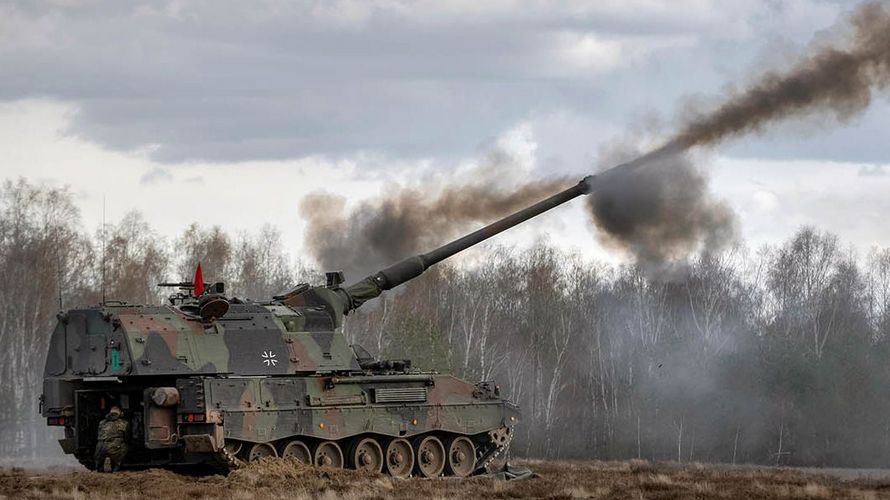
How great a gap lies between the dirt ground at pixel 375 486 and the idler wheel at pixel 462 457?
2.55m

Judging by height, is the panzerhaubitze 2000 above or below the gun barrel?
below

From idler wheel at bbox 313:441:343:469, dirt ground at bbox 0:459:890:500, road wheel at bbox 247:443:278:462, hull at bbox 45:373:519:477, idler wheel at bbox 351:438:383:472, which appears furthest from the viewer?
idler wheel at bbox 351:438:383:472

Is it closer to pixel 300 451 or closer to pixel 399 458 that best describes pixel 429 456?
pixel 399 458

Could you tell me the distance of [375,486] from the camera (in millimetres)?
27203

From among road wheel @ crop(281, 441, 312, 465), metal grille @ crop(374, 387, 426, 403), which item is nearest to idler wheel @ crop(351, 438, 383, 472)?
metal grille @ crop(374, 387, 426, 403)

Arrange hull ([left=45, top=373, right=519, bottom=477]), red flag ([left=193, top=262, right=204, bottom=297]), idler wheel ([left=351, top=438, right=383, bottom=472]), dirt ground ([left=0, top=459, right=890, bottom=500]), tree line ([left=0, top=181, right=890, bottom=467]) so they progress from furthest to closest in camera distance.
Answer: tree line ([left=0, top=181, right=890, bottom=467])
idler wheel ([left=351, top=438, right=383, bottom=472])
red flag ([left=193, top=262, right=204, bottom=297])
hull ([left=45, top=373, right=519, bottom=477])
dirt ground ([left=0, top=459, right=890, bottom=500])

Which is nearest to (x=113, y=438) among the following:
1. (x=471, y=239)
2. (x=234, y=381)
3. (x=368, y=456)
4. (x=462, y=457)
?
(x=234, y=381)

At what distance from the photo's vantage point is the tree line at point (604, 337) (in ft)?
189

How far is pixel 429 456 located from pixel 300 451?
318 centimetres

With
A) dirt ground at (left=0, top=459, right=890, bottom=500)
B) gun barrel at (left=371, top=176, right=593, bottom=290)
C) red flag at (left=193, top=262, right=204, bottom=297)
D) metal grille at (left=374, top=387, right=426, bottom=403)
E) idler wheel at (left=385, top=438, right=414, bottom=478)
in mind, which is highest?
gun barrel at (left=371, top=176, right=593, bottom=290)

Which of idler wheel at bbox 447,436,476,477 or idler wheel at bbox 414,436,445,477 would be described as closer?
idler wheel at bbox 414,436,445,477

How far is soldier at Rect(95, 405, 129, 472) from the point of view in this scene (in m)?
29.4

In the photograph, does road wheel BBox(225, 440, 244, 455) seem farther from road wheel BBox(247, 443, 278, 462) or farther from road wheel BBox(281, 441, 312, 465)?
road wheel BBox(281, 441, 312, 465)

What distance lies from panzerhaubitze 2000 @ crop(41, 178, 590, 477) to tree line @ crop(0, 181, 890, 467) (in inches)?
911
